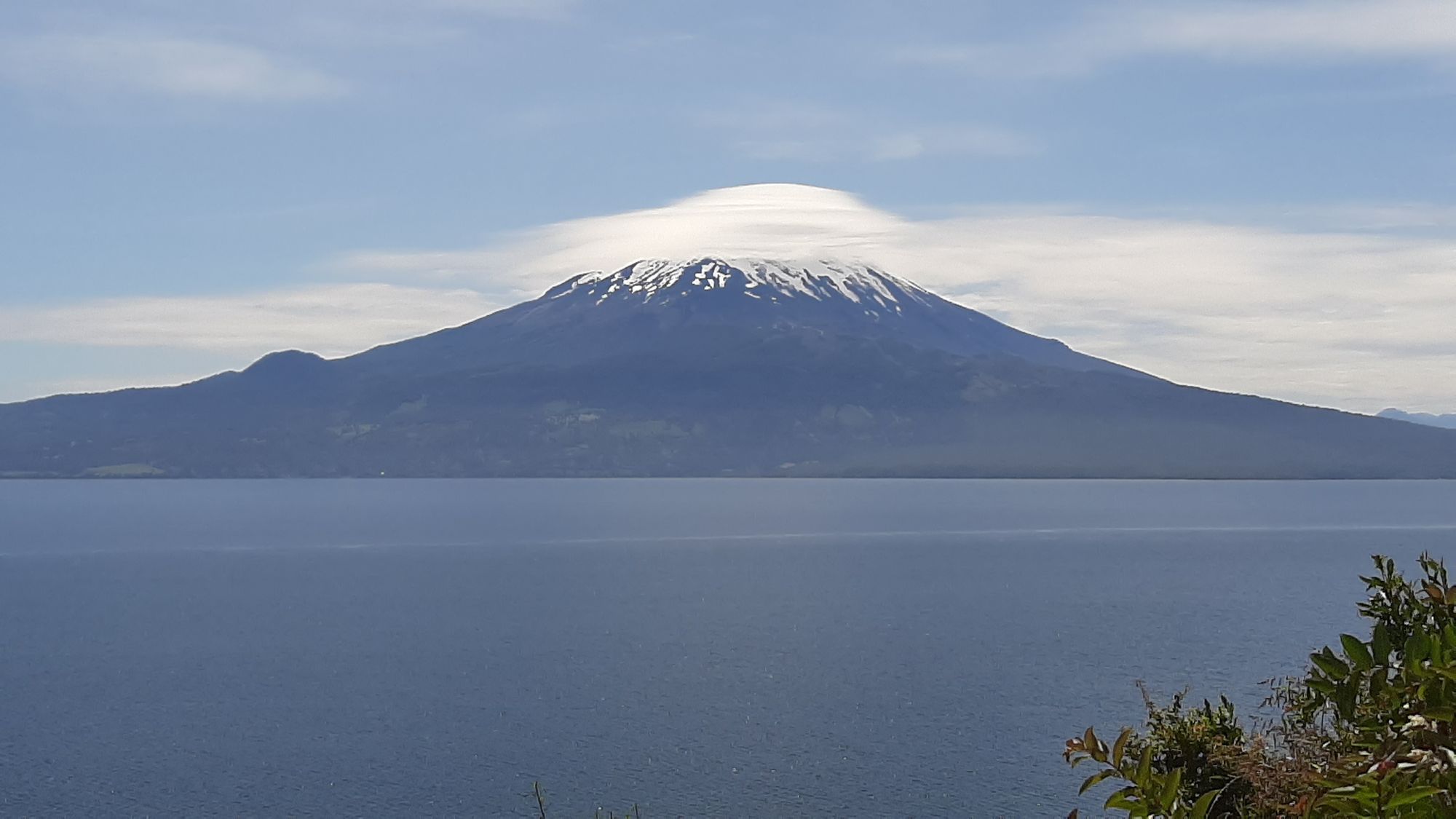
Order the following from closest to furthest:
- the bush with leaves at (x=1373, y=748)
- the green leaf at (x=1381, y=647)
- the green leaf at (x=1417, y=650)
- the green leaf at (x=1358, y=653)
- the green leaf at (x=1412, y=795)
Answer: the green leaf at (x=1412, y=795), the bush with leaves at (x=1373, y=748), the green leaf at (x=1417, y=650), the green leaf at (x=1358, y=653), the green leaf at (x=1381, y=647)

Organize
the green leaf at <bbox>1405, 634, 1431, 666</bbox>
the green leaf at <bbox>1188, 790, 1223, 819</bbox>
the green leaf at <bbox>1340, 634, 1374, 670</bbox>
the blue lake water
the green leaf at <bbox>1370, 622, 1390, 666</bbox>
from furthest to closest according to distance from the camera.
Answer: the blue lake water → the green leaf at <bbox>1370, 622, 1390, 666</bbox> → the green leaf at <bbox>1340, 634, 1374, 670</bbox> → the green leaf at <bbox>1405, 634, 1431, 666</bbox> → the green leaf at <bbox>1188, 790, 1223, 819</bbox>

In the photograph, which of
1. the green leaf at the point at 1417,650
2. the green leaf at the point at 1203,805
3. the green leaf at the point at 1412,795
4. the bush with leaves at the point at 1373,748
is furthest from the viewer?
the green leaf at the point at 1417,650

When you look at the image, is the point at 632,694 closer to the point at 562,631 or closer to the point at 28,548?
the point at 562,631

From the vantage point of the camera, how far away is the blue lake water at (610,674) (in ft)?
141

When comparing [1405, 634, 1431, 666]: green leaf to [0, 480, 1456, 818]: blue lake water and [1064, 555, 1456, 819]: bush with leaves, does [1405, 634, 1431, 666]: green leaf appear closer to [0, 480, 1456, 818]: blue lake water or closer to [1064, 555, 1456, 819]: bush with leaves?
[1064, 555, 1456, 819]: bush with leaves

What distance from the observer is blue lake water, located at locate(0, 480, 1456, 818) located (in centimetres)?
4306

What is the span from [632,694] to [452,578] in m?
62.0

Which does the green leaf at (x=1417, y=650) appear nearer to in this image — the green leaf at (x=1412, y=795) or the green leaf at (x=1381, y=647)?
the green leaf at (x=1381, y=647)

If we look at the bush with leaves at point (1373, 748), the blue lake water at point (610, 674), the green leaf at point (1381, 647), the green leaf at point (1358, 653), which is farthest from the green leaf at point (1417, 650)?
the blue lake water at point (610, 674)

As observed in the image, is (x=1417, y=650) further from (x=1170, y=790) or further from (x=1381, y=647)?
(x=1170, y=790)

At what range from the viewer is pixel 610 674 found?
6475 cm

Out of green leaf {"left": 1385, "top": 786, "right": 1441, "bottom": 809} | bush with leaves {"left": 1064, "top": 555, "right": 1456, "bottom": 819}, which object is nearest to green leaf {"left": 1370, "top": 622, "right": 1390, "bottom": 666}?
bush with leaves {"left": 1064, "top": 555, "right": 1456, "bottom": 819}

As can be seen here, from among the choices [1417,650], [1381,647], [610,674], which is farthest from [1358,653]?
[610,674]

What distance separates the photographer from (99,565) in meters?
135
